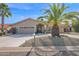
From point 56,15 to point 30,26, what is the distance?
137 centimetres

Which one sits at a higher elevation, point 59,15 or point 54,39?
point 59,15

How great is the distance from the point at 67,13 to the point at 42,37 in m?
1.31

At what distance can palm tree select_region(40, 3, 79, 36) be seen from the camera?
416 inches

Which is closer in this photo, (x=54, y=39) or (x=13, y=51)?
(x=13, y=51)

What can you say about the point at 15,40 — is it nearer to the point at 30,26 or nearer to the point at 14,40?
the point at 14,40

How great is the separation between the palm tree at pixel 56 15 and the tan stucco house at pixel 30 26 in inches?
13.7

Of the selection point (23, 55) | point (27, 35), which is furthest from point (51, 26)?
point (23, 55)

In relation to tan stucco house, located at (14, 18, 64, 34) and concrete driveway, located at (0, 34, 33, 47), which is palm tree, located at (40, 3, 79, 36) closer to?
tan stucco house, located at (14, 18, 64, 34)

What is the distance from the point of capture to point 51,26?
36.3 feet

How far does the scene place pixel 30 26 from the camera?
1038 centimetres

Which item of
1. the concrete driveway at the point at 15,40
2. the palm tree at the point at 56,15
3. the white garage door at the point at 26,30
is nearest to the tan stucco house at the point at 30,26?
the white garage door at the point at 26,30

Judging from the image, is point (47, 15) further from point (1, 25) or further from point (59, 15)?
point (1, 25)

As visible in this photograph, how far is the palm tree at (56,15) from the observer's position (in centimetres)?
1056

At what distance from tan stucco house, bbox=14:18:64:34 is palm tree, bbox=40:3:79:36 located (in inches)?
13.7
